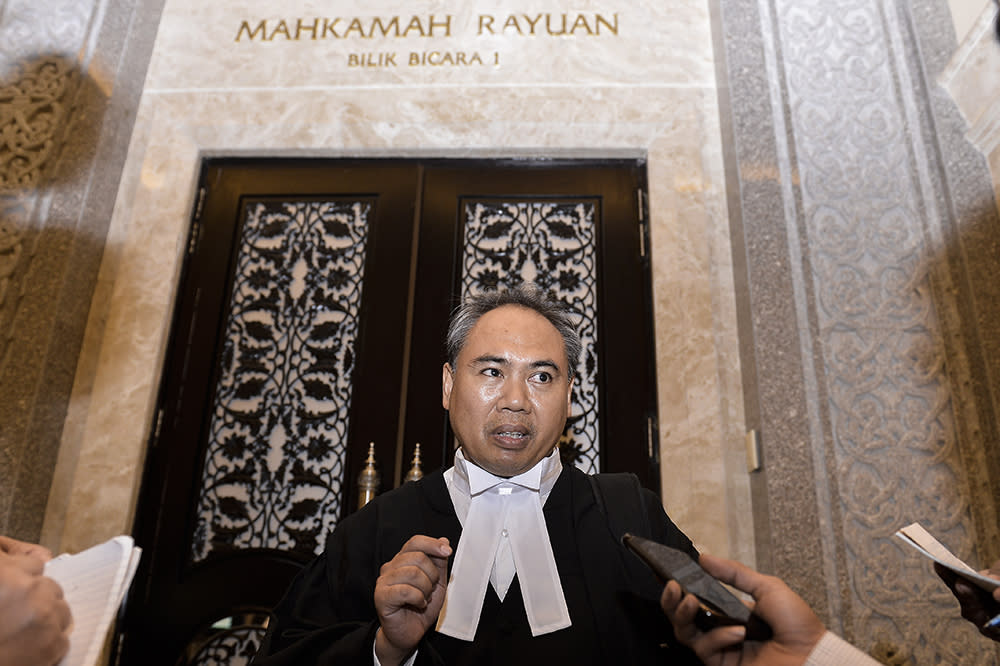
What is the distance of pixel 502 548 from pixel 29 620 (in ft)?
3.87

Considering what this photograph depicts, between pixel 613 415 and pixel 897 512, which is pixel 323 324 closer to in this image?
pixel 613 415

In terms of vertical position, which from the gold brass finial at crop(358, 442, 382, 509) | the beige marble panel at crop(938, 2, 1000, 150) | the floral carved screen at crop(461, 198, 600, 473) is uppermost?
the beige marble panel at crop(938, 2, 1000, 150)

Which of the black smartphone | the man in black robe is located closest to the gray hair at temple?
the man in black robe

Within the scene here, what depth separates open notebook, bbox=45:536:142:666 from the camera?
38.2 inches

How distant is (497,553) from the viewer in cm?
185

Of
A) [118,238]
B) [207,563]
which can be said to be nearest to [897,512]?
[207,563]

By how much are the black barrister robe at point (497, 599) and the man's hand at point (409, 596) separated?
83mm

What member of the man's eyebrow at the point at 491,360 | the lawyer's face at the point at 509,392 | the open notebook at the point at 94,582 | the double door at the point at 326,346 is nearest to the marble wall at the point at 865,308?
the double door at the point at 326,346

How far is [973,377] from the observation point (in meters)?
3.15

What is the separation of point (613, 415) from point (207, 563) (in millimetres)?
Answer: 2111

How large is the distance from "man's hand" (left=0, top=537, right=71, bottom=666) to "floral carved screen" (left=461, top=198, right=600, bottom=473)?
9.87ft

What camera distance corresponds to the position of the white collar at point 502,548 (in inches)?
68.9

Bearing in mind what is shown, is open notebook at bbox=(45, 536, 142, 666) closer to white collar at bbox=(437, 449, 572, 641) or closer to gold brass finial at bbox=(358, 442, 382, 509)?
white collar at bbox=(437, 449, 572, 641)

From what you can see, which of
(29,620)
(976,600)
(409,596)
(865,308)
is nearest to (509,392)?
(409,596)
